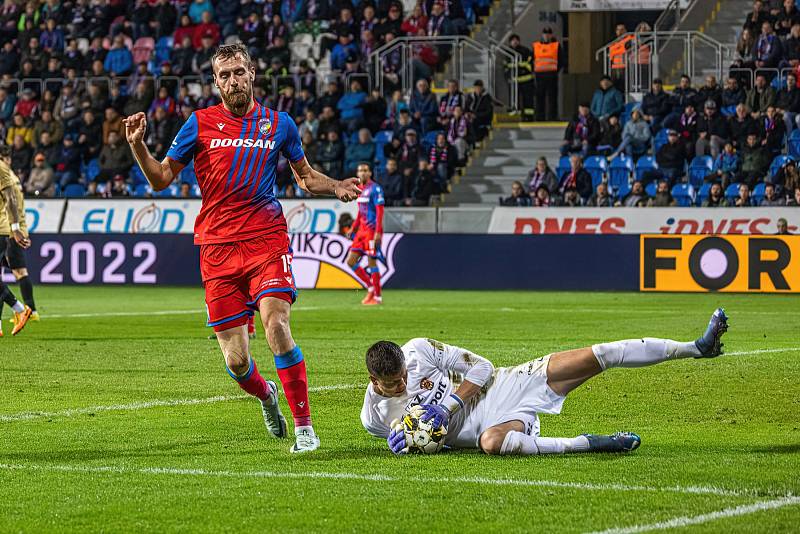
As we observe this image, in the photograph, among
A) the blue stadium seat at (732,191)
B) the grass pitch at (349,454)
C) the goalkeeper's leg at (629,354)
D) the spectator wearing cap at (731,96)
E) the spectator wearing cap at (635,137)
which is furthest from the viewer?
the spectator wearing cap at (635,137)

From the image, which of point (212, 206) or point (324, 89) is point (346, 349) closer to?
point (212, 206)

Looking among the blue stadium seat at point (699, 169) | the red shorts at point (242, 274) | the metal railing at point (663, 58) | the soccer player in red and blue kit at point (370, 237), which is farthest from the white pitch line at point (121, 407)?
the metal railing at point (663, 58)

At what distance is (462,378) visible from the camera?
7785 mm

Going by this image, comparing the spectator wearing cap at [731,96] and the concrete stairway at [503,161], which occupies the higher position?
the spectator wearing cap at [731,96]

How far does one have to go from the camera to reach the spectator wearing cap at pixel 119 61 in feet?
112

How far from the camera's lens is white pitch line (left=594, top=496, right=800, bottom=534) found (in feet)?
18.6

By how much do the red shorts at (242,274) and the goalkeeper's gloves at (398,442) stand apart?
107cm

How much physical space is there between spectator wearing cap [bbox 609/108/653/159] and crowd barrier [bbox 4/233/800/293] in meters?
3.08

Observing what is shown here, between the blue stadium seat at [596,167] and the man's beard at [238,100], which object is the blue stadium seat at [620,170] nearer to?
the blue stadium seat at [596,167]

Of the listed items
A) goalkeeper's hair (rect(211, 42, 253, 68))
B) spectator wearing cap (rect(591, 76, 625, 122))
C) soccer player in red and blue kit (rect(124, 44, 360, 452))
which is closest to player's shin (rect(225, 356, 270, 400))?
soccer player in red and blue kit (rect(124, 44, 360, 452))

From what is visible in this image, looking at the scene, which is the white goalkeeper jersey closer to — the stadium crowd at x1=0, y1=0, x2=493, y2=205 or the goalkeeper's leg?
the goalkeeper's leg

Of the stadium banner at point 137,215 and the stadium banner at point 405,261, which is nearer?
Answer: the stadium banner at point 405,261

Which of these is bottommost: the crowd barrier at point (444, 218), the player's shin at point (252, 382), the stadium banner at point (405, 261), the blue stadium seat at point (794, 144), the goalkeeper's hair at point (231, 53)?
the stadium banner at point (405, 261)

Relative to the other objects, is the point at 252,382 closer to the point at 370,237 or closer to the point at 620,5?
the point at 370,237
